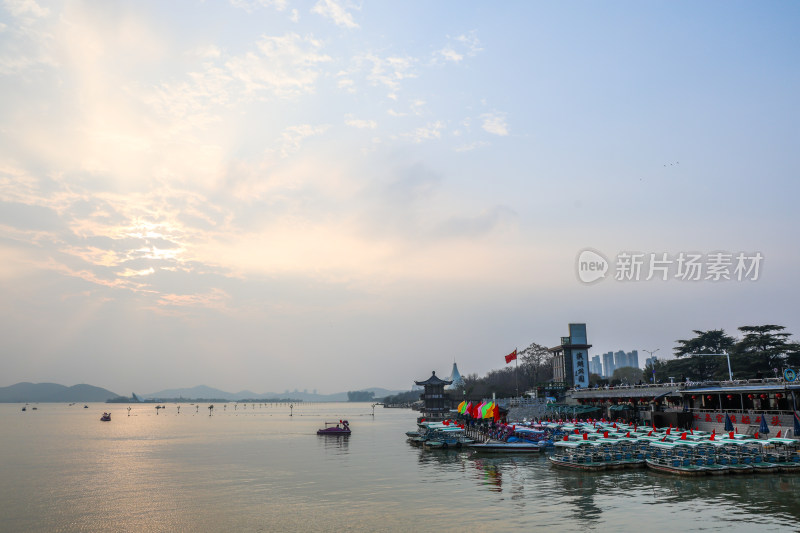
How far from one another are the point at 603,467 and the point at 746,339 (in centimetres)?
7433

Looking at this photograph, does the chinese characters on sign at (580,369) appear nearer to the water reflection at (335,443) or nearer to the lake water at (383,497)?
the water reflection at (335,443)

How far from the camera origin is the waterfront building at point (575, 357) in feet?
423

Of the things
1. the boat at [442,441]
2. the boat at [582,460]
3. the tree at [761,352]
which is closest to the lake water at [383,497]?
the boat at [582,460]

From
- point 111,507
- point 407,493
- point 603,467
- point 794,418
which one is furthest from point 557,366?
point 111,507

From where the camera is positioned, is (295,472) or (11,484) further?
(295,472)

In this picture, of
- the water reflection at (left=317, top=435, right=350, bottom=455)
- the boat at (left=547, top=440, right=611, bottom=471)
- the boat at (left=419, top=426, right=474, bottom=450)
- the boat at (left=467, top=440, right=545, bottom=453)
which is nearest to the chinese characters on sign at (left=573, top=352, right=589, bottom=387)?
the water reflection at (left=317, top=435, right=350, bottom=455)

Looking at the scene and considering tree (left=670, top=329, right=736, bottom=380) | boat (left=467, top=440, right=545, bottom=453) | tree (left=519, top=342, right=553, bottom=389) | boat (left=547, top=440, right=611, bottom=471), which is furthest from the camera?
tree (left=519, top=342, right=553, bottom=389)

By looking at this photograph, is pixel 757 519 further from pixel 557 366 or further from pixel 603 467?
pixel 557 366

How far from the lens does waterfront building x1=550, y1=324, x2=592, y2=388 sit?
423ft

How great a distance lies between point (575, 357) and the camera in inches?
5108

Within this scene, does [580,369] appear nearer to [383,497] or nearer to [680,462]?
[680,462]

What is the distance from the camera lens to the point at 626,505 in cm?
3425

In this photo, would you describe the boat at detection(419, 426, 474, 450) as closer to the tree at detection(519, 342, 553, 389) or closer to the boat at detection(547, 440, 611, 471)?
the boat at detection(547, 440, 611, 471)

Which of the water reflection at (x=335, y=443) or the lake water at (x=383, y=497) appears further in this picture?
the water reflection at (x=335, y=443)
